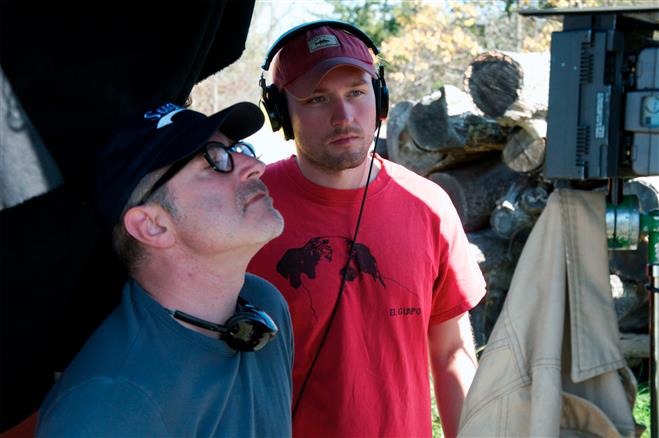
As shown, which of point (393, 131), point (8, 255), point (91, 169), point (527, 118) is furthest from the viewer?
point (393, 131)

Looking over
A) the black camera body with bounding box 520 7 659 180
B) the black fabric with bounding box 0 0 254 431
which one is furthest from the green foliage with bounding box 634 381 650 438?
the black fabric with bounding box 0 0 254 431

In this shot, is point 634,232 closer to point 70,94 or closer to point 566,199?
point 566,199

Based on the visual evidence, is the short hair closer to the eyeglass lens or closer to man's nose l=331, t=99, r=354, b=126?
the eyeglass lens

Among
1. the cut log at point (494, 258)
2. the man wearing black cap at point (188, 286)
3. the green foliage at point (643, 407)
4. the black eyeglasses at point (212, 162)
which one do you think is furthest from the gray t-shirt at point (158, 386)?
the cut log at point (494, 258)

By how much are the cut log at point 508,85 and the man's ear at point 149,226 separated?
3262 millimetres

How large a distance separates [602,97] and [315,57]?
998mm

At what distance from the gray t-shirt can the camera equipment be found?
2.72 ft

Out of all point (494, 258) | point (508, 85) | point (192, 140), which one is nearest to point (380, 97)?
point (192, 140)

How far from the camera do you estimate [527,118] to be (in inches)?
190

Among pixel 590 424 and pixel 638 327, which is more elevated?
pixel 590 424

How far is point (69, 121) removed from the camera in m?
1.78

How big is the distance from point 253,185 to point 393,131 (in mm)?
4133

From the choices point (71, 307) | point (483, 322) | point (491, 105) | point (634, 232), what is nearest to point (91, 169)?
point (71, 307)

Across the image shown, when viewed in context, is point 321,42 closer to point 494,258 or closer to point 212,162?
point 212,162
